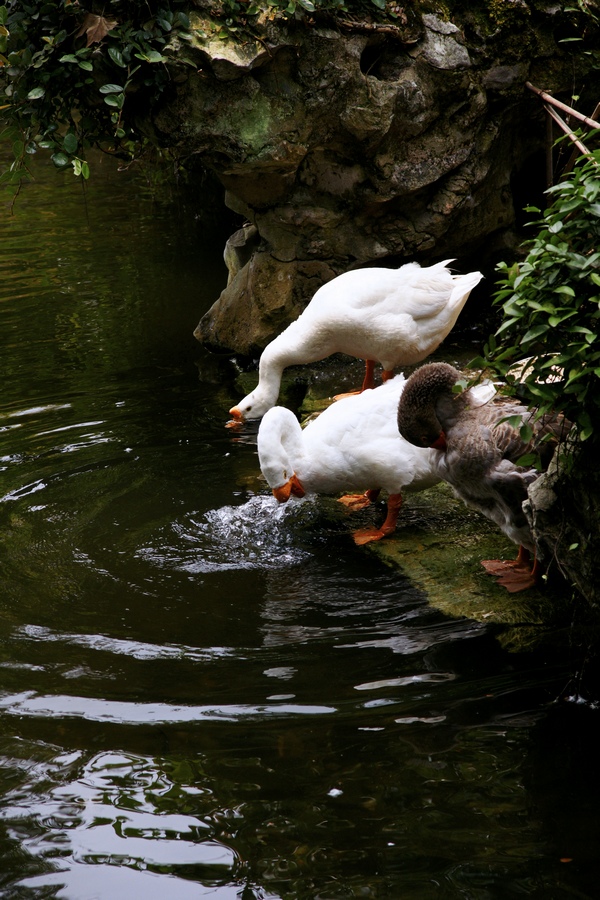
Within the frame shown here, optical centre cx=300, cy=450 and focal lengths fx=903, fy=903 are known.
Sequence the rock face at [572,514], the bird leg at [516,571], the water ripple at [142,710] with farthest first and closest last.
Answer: the bird leg at [516,571]
the water ripple at [142,710]
the rock face at [572,514]

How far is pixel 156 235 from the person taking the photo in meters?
11.9

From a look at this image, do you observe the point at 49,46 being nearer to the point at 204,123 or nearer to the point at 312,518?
the point at 204,123

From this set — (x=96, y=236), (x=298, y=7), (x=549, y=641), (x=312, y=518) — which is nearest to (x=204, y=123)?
(x=298, y=7)

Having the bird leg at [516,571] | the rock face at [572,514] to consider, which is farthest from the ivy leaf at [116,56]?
the rock face at [572,514]

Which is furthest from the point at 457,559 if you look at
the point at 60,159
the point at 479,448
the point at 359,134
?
the point at 60,159

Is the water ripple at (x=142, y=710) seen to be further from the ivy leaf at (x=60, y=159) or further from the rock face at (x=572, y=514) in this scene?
the ivy leaf at (x=60, y=159)

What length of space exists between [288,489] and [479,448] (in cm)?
132

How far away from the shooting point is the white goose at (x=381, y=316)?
20.5 ft

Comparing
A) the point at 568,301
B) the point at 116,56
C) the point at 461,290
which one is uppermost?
the point at 116,56

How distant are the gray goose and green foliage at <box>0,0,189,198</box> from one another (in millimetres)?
3280

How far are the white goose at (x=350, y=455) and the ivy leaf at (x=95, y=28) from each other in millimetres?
2990

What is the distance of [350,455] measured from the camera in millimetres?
5184

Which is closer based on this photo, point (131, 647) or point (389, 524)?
point (131, 647)

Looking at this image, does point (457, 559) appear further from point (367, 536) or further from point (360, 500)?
Result: point (360, 500)
